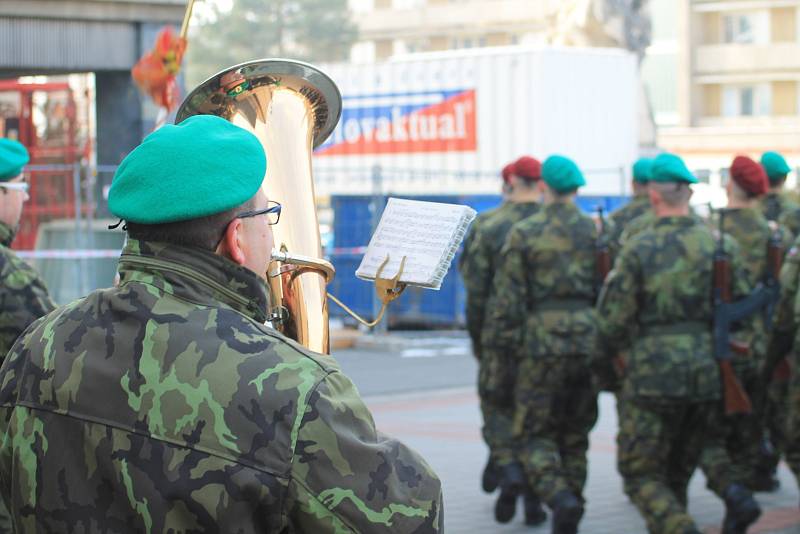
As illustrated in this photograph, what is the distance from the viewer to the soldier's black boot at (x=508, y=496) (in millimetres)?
7305

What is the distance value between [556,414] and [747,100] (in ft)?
159

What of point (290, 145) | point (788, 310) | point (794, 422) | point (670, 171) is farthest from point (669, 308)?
point (290, 145)

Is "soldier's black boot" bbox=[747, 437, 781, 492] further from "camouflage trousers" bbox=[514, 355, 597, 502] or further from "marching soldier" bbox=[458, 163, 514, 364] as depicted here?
"marching soldier" bbox=[458, 163, 514, 364]

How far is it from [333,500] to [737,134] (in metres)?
49.8

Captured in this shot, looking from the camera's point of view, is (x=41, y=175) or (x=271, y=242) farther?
(x=41, y=175)

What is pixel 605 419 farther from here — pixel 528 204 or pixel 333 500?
pixel 333 500

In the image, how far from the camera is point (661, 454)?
20.4ft

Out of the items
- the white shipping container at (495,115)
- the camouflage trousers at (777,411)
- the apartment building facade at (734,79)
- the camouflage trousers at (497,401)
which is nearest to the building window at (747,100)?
the apartment building facade at (734,79)

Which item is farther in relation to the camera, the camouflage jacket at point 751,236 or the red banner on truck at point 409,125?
the red banner on truck at point 409,125

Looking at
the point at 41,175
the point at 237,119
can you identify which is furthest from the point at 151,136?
the point at 41,175

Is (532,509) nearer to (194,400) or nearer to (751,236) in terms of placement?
(751,236)

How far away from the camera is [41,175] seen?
1340cm

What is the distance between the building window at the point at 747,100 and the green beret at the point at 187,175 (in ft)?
171

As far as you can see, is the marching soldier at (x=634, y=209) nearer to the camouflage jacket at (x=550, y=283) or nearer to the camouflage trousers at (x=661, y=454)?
the camouflage jacket at (x=550, y=283)
